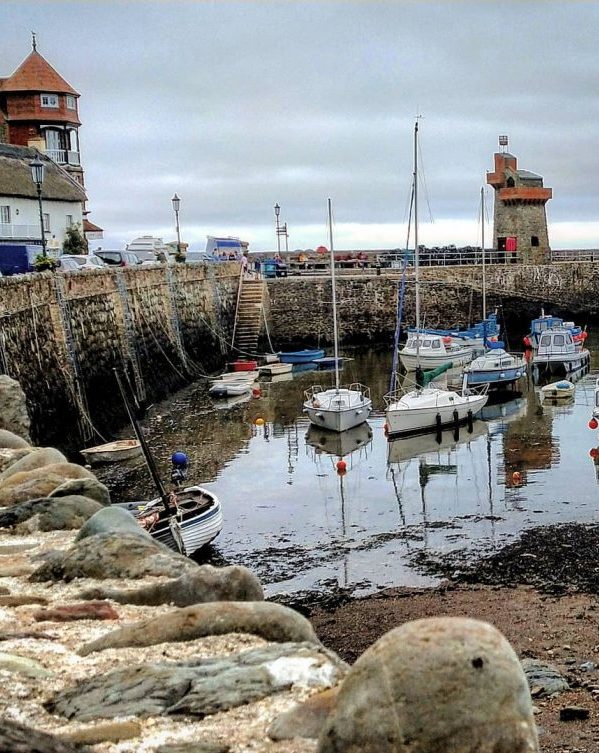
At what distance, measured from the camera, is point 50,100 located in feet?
202

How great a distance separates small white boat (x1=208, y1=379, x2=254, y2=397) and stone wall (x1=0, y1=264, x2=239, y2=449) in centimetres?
200

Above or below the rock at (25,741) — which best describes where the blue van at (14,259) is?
above

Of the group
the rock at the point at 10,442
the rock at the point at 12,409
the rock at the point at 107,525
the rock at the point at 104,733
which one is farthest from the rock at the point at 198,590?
the rock at the point at 12,409

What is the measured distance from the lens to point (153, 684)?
276 inches

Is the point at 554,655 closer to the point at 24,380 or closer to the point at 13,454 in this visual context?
the point at 13,454

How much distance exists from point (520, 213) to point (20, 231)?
3644 centimetres

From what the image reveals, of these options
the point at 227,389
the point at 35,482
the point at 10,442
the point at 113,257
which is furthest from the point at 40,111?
the point at 35,482

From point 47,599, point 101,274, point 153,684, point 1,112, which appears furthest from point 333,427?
point 1,112

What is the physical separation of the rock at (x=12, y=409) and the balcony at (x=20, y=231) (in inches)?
1142

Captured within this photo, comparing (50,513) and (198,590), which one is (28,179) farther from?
(198,590)

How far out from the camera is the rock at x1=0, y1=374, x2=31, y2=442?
20.5 metres

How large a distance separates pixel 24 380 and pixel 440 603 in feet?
47.8

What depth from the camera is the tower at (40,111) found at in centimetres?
6097

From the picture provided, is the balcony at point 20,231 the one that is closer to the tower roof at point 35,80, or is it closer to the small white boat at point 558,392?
the tower roof at point 35,80
